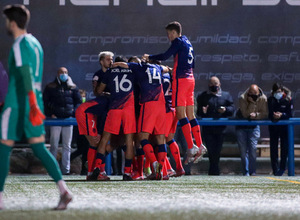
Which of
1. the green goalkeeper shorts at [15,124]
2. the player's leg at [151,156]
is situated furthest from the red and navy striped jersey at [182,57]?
the green goalkeeper shorts at [15,124]

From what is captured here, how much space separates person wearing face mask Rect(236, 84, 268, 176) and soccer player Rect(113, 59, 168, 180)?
123 inches

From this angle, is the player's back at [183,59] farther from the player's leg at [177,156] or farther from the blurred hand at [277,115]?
the blurred hand at [277,115]

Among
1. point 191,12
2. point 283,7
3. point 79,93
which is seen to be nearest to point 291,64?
point 283,7

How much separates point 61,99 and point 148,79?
3.25 m

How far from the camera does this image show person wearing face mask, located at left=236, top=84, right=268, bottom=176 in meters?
12.0

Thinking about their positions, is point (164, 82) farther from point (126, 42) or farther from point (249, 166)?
point (126, 42)

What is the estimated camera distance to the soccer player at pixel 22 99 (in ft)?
15.1

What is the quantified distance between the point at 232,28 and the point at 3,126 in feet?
32.6

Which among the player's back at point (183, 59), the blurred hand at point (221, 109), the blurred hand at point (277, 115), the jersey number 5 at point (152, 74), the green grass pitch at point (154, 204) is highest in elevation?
the player's back at point (183, 59)

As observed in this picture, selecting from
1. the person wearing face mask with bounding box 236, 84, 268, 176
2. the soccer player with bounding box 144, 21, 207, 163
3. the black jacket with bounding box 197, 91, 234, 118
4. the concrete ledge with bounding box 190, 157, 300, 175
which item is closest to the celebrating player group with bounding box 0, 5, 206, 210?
the soccer player with bounding box 144, 21, 207, 163

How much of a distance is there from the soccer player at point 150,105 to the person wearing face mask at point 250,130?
3119 millimetres

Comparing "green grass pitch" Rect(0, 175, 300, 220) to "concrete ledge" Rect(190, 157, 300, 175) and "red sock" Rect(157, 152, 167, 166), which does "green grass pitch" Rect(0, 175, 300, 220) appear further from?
"concrete ledge" Rect(190, 157, 300, 175)

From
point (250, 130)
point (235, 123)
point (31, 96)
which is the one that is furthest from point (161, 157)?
point (31, 96)

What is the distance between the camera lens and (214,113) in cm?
1209
